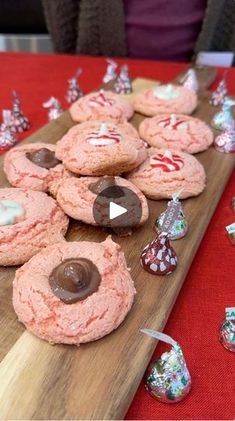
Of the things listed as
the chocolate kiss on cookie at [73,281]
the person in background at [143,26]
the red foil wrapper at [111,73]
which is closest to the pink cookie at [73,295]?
the chocolate kiss on cookie at [73,281]

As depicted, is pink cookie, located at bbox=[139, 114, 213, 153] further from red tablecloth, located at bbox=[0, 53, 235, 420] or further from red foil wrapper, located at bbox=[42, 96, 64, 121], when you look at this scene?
red foil wrapper, located at bbox=[42, 96, 64, 121]

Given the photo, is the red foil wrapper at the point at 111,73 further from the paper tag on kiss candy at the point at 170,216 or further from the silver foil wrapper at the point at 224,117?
the paper tag on kiss candy at the point at 170,216

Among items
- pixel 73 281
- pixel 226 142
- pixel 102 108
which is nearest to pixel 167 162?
pixel 226 142

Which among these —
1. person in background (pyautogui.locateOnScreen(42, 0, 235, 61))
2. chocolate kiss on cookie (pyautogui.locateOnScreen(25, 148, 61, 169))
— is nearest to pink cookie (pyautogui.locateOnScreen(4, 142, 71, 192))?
chocolate kiss on cookie (pyautogui.locateOnScreen(25, 148, 61, 169))

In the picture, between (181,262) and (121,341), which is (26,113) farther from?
(121,341)

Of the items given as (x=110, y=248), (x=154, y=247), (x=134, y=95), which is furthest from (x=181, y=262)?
(x=134, y=95)

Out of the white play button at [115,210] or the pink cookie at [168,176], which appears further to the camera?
the pink cookie at [168,176]
